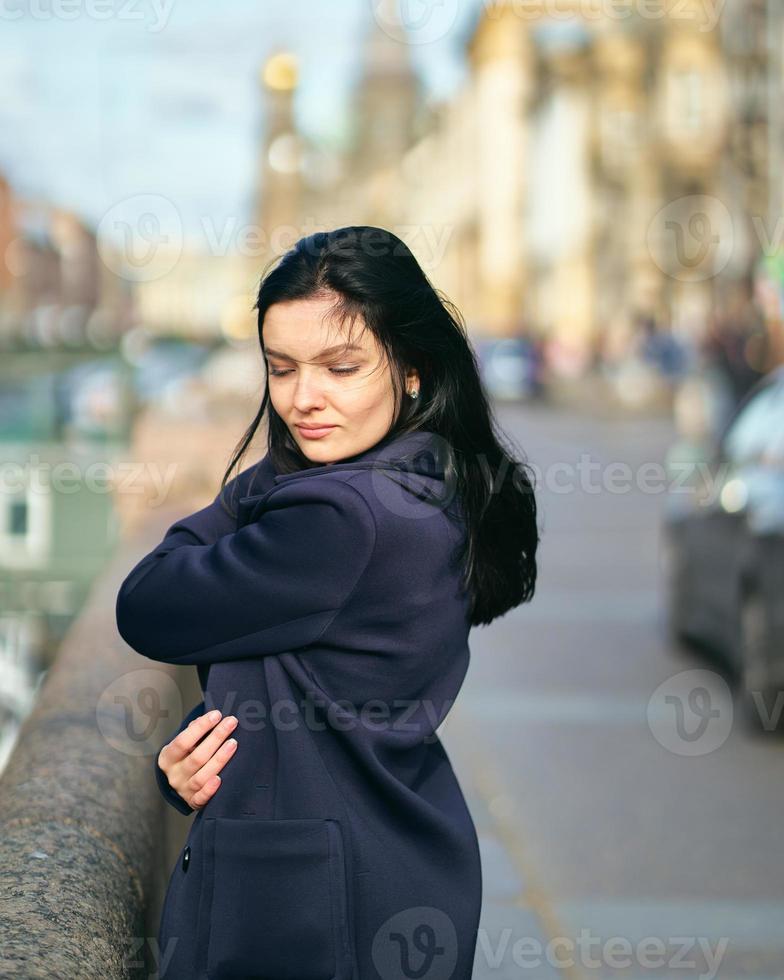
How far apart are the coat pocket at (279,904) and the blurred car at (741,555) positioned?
5.51 m

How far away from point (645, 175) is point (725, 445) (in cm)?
4815

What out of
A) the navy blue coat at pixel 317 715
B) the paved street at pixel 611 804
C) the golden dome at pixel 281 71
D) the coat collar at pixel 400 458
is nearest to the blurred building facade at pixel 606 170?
the golden dome at pixel 281 71

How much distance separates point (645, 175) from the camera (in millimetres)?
55438

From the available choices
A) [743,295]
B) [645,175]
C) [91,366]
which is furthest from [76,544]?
[645,175]

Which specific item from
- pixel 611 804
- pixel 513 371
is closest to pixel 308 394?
pixel 611 804

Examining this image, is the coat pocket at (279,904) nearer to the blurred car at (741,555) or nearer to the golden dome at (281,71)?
the blurred car at (741,555)

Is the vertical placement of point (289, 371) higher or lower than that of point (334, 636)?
higher

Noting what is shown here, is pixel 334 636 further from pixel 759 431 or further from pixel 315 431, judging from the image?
pixel 759 431

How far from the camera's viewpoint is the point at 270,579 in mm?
2008

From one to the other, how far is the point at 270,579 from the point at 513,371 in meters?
41.9

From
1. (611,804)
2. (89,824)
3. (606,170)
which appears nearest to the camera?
(89,824)

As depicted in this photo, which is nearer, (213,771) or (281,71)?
(213,771)

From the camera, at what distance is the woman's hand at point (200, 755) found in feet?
6.73

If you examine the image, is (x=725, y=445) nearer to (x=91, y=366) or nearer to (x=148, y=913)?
(x=148, y=913)
